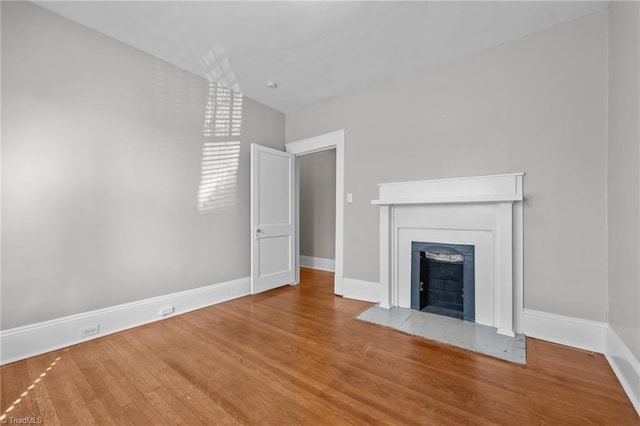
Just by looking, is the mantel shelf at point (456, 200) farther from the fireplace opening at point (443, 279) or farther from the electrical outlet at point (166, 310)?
the electrical outlet at point (166, 310)

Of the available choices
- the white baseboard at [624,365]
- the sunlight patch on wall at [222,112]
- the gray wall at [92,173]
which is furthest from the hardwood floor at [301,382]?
the sunlight patch on wall at [222,112]

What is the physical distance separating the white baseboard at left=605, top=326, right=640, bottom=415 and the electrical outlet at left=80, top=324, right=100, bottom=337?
12.6ft

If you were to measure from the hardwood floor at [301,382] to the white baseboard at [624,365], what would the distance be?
5 cm

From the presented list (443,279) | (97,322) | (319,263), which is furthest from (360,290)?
(97,322)

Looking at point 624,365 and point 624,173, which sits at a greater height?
point 624,173

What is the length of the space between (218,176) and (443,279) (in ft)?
9.70

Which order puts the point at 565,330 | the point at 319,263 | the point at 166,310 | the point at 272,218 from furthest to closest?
1. the point at 319,263
2. the point at 272,218
3. the point at 166,310
4. the point at 565,330

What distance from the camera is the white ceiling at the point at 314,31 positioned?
83.0 inches

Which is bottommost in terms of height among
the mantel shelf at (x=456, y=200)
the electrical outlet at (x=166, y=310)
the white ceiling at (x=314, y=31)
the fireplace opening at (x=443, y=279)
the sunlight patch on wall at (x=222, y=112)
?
the electrical outlet at (x=166, y=310)

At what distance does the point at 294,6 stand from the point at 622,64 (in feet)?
7.91

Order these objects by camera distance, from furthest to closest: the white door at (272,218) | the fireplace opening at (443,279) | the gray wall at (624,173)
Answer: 1. the white door at (272,218)
2. the fireplace opening at (443,279)
3. the gray wall at (624,173)

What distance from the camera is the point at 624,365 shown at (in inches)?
65.6

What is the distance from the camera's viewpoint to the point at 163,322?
8.79 feet

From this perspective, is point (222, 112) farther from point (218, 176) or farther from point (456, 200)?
point (456, 200)
